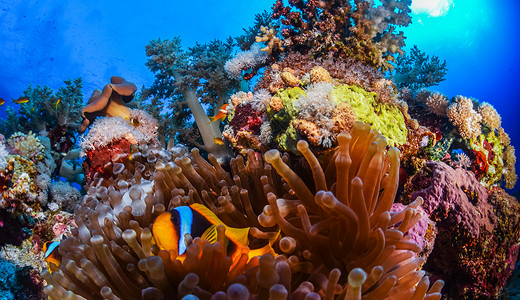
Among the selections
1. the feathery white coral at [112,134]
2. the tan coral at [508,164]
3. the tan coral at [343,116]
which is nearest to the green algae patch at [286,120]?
the tan coral at [343,116]

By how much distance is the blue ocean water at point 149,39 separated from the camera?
34844 millimetres

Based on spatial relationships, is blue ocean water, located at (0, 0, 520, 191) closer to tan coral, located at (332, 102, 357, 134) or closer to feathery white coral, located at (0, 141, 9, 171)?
tan coral, located at (332, 102, 357, 134)

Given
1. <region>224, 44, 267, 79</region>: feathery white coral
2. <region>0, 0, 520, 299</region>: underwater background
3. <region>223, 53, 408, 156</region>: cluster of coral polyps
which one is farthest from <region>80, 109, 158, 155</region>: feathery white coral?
<region>0, 0, 520, 299</region>: underwater background

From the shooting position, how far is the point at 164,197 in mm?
2109

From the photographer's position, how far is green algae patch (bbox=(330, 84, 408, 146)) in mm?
2525

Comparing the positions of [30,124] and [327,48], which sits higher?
[30,124]

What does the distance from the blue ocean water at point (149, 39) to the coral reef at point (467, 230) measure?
1298 inches

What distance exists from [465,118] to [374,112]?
203 centimetres

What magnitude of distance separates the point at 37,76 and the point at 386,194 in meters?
50.3

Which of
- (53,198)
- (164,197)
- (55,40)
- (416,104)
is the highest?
(55,40)

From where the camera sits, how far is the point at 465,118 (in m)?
3.82

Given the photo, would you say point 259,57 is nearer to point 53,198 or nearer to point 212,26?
point 53,198

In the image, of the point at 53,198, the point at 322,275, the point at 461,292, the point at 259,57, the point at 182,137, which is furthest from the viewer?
the point at 182,137

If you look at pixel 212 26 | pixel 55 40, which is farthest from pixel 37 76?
pixel 212 26
